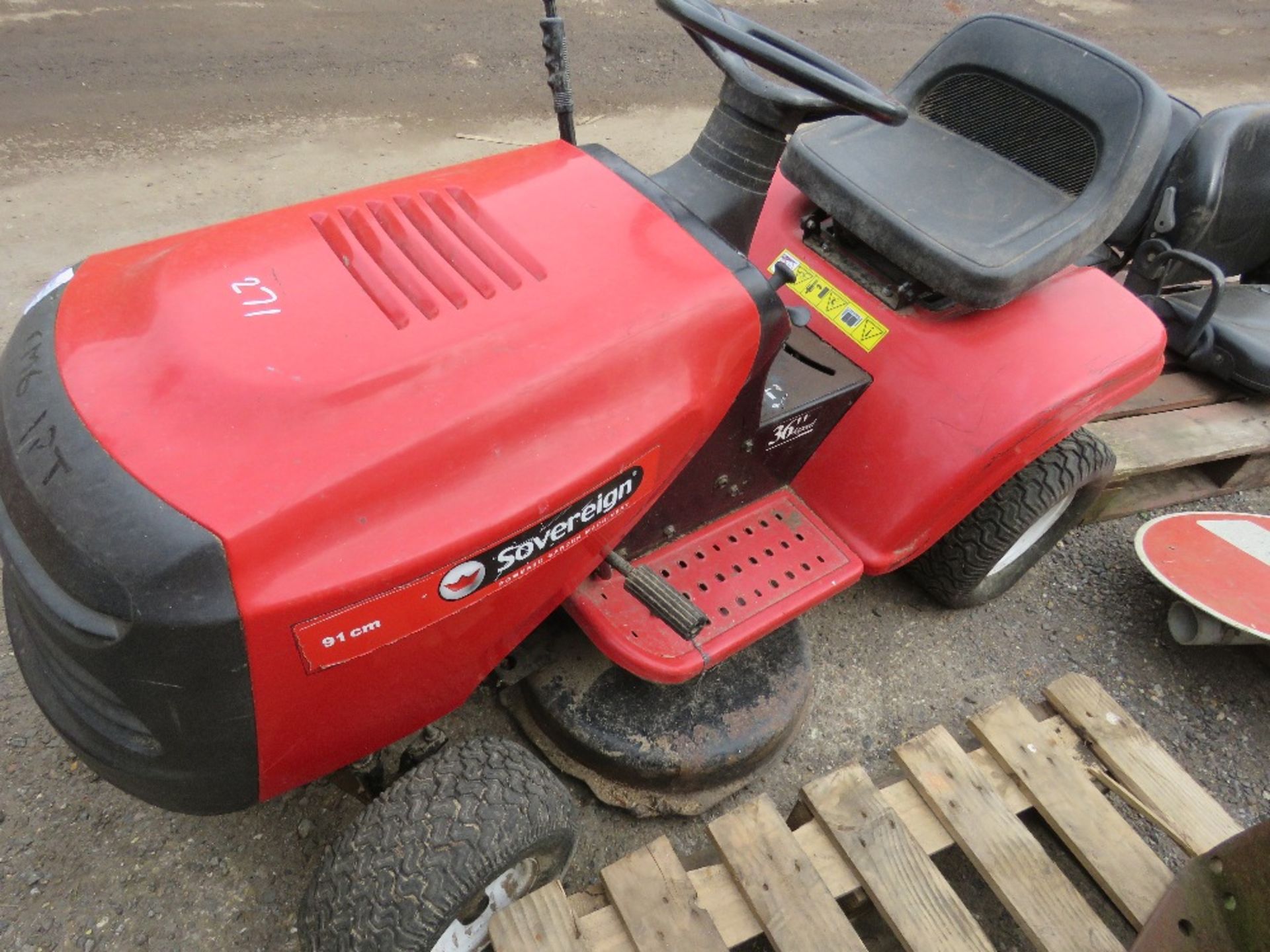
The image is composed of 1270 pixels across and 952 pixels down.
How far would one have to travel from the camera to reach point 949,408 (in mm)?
1604

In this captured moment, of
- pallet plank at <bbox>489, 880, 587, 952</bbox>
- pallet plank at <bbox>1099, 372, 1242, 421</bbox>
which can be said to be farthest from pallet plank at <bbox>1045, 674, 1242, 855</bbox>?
pallet plank at <bbox>489, 880, 587, 952</bbox>

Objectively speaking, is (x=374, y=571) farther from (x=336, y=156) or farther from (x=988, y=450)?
(x=336, y=156)

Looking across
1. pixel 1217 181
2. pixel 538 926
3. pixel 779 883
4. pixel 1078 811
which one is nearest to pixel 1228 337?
pixel 1217 181

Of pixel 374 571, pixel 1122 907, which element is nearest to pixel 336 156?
pixel 374 571

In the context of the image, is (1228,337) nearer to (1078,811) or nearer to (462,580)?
(1078,811)

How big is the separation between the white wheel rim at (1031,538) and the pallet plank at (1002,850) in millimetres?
573

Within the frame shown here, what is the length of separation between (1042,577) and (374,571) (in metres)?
1.87

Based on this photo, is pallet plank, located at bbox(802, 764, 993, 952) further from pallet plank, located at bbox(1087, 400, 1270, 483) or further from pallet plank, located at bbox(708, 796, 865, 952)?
pallet plank, located at bbox(1087, 400, 1270, 483)

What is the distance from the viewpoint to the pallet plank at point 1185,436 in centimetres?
225

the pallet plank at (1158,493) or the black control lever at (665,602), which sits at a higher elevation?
the black control lever at (665,602)

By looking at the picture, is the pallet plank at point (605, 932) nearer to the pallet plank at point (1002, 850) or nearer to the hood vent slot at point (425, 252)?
the pallet plank at point (1002, 850)

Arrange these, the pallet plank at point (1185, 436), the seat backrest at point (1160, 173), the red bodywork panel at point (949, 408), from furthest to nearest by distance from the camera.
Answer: the seat backrest at point (1160, 173)
the pallet plank at point (1185, 436)
the red bodywork panel at point (949, 408)

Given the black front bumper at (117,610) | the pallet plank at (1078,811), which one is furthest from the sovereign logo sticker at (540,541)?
the pallet plank at (1078,811)

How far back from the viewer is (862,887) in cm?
145
